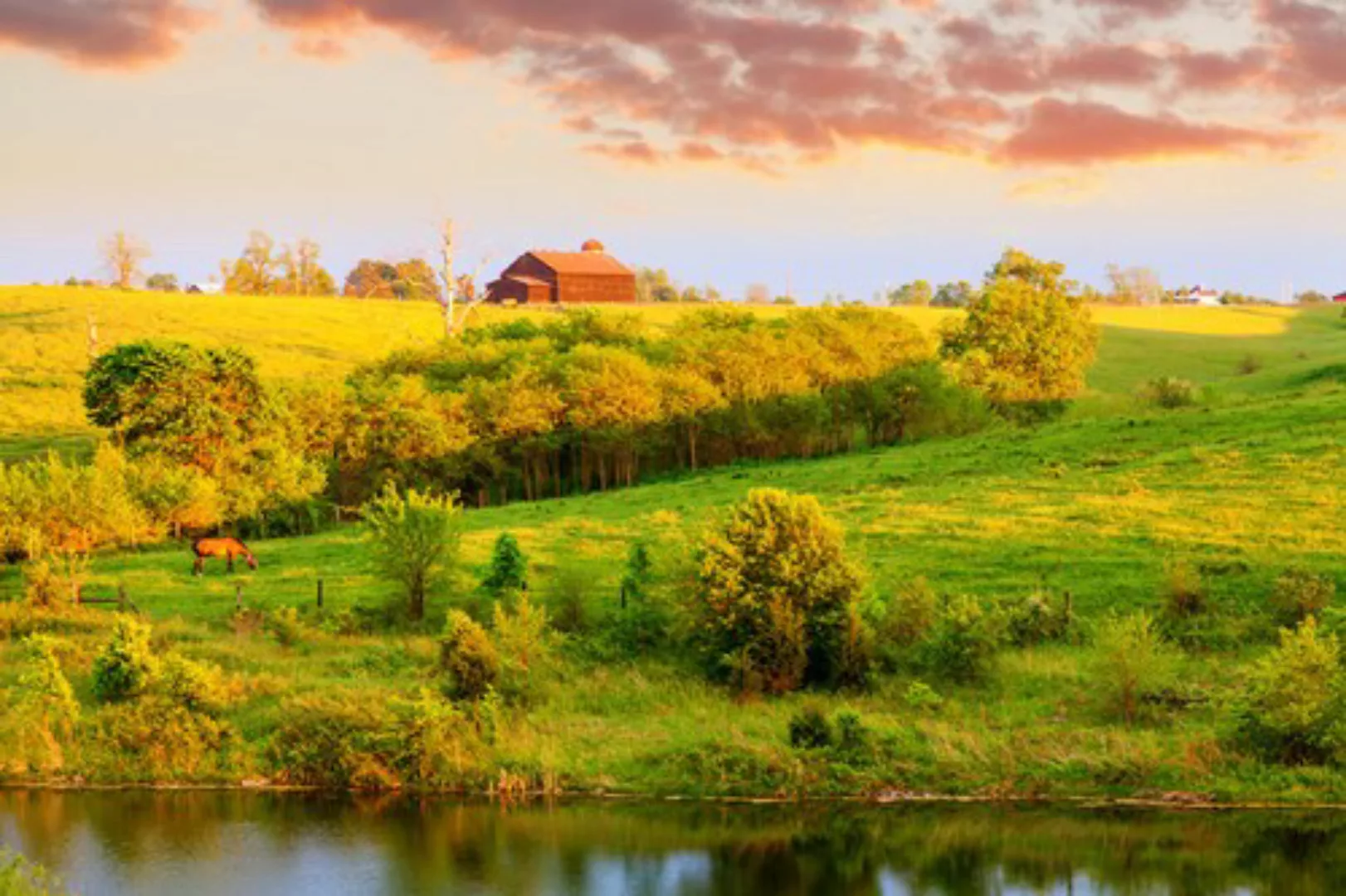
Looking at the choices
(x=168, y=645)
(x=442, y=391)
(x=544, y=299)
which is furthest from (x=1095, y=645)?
(x=544, y=299)

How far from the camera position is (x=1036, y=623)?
36.6 metres

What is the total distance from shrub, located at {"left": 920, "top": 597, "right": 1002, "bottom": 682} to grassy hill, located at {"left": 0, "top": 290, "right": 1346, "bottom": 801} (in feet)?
1.48

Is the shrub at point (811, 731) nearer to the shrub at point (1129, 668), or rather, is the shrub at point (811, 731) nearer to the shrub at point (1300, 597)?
the shrub at point (1129, 668)

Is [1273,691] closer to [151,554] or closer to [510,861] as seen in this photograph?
[510,861]

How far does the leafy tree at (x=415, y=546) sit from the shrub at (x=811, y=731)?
13.2 m

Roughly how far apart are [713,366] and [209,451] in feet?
92.0

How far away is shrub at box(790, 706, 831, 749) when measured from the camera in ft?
102

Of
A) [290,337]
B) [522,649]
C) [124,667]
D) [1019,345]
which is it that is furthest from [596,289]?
[124,667]

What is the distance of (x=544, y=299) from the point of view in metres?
155

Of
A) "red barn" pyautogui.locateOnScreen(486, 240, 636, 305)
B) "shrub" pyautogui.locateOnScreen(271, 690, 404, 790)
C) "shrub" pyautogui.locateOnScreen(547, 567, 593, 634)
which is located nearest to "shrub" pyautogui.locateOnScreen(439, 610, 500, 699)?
"shrub" pyautogui.locateOnScreen(271, 690, 404, 790)

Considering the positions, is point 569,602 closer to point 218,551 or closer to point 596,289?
point 218,551

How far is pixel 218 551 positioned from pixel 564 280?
361ft

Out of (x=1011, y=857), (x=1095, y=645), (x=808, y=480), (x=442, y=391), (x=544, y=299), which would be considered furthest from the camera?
(x=544, y=299)

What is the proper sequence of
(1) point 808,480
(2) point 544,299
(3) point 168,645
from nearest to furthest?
(3) point 168,645, (1) point 808,480, (2) point 544,299
